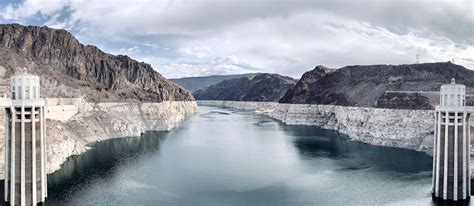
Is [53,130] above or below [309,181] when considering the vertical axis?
above

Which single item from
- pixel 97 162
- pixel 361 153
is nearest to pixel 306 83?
pixel 361 153

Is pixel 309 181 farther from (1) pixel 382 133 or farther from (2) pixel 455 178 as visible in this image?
(1) pixel 382 133

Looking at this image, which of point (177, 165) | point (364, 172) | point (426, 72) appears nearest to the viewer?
point (364, 172)

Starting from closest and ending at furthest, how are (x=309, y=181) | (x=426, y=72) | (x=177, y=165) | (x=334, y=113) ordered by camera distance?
(x=309, y=181), (x=177, y=165), (x=426, y=72), (x=334, y=113)

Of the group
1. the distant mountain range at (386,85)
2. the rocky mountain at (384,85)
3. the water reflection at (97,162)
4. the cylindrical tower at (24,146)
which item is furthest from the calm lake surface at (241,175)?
the rocky mountain at (384,85)

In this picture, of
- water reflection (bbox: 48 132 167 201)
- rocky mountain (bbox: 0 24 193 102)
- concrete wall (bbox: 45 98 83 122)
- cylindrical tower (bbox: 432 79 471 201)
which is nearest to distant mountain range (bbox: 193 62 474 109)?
cylindrical tower (bbox: 432 79 471 201)

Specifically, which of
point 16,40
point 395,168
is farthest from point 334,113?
point 16,40

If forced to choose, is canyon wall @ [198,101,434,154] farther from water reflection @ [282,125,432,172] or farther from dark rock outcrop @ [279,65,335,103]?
dark rock outcrop @ [279,65,335,103]
